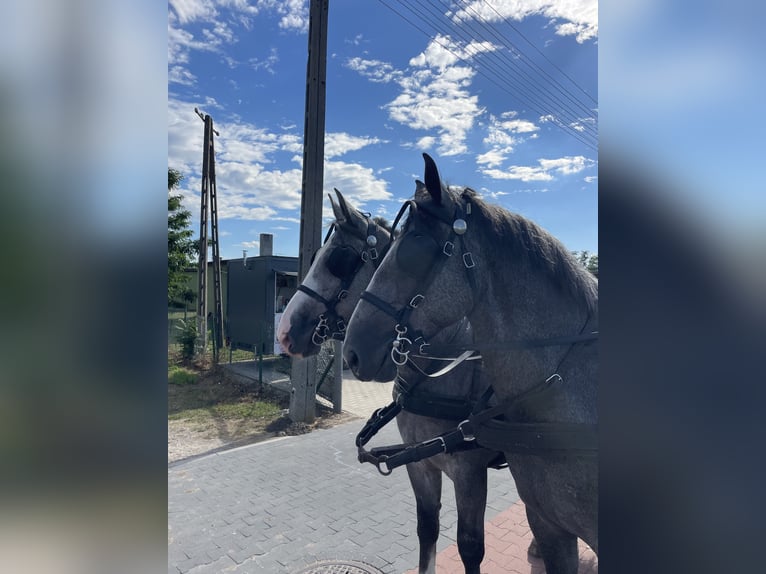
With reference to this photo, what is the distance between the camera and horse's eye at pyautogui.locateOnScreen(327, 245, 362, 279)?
3.24 metres

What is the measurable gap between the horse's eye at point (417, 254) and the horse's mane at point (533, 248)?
23 cm

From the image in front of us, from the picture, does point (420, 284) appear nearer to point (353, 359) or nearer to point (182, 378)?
point (353, 359)

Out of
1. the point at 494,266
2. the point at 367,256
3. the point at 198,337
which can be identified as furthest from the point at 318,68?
the point at 198,337

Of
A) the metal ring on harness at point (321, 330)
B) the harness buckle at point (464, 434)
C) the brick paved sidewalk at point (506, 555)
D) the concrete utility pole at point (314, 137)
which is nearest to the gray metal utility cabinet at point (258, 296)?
the concrete utility pole at point (314, 137)

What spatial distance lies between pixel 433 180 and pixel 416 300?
1.71 ft

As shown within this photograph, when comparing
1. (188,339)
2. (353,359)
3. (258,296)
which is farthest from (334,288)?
(188,339)

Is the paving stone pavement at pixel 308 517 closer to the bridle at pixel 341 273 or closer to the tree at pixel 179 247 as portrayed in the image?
the bridle at pixel 341 273

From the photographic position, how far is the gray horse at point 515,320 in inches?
65.6

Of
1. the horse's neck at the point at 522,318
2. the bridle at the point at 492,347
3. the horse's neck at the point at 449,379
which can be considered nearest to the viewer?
the bridle at the point at 492,347

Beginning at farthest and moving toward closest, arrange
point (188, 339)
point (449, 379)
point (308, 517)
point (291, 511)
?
point (188, 339) → point (291, 511) → point (308, 517) → point (449, 379)

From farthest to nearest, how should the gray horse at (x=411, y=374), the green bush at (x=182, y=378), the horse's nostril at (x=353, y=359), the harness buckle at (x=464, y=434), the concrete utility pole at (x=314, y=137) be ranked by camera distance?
the green bush at (x=182, y=378), the concrete utility pole at (x=314, y=137), the gray horse at (x=411, y=374), the harness buckle at (x=464, y=434), the horse's nostril at (x=353, y=359)

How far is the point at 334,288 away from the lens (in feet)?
10.7

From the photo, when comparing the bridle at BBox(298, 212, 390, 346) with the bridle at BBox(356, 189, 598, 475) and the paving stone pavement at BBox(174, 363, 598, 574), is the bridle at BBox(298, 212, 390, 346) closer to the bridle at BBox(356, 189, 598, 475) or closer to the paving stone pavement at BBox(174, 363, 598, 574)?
the bridle at BBox(356, 189, 598, 475)

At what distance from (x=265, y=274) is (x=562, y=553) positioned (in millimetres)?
11182
